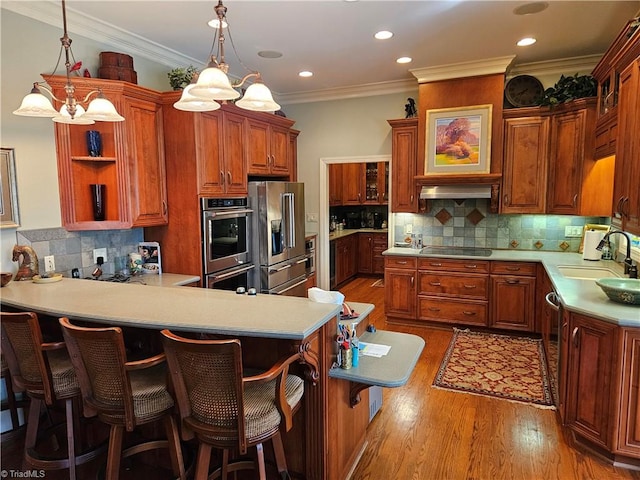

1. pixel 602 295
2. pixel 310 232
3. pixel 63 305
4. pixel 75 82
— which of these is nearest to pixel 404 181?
pixel 310 232

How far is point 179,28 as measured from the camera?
3365 millimetres

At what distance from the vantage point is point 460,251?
4.88 meters

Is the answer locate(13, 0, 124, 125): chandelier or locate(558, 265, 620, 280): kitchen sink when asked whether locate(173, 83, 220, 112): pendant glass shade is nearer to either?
locate(13, 0, 124, 125): chandelier

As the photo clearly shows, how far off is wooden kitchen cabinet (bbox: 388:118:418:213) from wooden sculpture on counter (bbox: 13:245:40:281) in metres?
3.74

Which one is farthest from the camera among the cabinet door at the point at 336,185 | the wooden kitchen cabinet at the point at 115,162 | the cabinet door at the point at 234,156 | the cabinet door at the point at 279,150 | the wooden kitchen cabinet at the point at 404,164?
the cabinet door at the point at 336,185

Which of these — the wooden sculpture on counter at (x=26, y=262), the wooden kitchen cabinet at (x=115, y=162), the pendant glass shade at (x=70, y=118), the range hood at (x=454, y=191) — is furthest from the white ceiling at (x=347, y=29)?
the wooden sculpture on counter at (x=26, y=262)

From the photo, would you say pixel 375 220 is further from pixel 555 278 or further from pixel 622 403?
pixel 622 403

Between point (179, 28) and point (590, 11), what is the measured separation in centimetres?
326

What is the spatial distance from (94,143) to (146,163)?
0.41 metres

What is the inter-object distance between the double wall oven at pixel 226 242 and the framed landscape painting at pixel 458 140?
2.22 metres

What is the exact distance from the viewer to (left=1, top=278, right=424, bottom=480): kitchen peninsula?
1.79 metres

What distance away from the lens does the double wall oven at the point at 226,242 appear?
11.9ft

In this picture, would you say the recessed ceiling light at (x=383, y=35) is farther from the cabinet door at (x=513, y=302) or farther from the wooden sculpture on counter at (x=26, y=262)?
the wooden sculpture on counter at (x=26, y=262)

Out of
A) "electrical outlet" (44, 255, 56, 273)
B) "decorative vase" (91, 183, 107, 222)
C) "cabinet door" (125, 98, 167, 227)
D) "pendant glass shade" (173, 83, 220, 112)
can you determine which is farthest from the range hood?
"electrical outlet" (44, 255, 56, 273)
